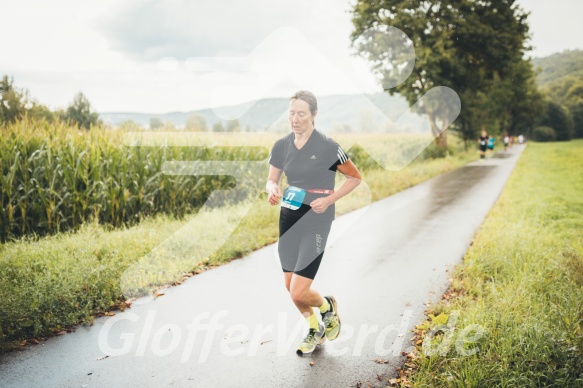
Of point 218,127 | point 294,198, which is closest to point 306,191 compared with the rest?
point 294,198

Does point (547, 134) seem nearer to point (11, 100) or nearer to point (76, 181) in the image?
point (76, 181)

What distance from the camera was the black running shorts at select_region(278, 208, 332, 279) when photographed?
3.31 meters

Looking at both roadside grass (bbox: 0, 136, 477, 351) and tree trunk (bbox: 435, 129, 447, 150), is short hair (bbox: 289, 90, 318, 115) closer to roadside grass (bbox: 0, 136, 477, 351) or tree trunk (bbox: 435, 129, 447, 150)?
roadside grass (bbox: 0, 136, 477, 351)

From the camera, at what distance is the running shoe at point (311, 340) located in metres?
3.61

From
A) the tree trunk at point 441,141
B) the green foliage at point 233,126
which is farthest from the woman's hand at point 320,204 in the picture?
the tree trunk at point 441,141

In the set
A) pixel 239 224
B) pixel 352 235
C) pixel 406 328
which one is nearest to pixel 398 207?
pixel 352 235

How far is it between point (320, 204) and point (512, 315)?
2293 mm

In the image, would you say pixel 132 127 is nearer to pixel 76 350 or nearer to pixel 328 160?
pixel 76 350

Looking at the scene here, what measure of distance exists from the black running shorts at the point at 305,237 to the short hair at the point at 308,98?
2.76ft

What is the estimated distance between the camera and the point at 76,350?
3658 millimetres

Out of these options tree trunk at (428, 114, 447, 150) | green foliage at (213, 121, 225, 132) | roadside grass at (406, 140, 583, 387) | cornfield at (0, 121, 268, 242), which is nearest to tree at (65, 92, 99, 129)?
cornfield at (0, 121, 268, 242)

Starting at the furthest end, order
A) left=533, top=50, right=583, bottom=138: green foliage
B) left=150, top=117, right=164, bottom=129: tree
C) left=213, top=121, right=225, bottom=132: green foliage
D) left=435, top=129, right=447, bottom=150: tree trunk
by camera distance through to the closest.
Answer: left=435, top=129, right=447, bottom=150: tree trunk < left=213, top=121, right=225, bottom=132: green foliage < left=150, top=117, right=164, bottom=129: tree < left=533, top=50, right=583, bottom=138: green foliage

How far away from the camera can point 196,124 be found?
11211mm

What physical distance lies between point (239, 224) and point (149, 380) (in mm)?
4860
